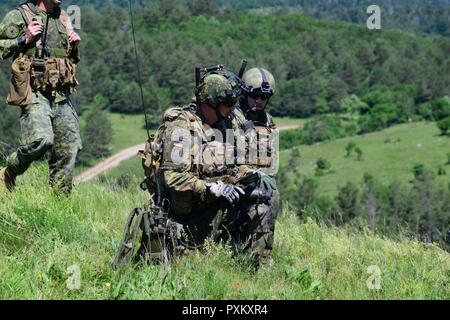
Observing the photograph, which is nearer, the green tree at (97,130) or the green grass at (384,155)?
the green tree at (97,130)

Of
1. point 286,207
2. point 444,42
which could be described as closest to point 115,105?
point 444,42

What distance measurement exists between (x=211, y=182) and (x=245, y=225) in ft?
1.88

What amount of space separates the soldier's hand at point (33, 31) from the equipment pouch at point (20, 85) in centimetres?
24

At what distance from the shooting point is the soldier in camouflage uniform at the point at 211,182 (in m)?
5.57

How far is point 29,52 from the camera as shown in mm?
6938

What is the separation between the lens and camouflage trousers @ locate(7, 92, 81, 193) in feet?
21.8

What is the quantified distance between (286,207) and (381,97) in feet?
440

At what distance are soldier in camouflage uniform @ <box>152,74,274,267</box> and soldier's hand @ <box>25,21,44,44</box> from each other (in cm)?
166

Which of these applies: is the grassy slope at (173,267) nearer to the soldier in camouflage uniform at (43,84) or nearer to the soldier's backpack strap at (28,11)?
the soldier in camouflage uniform at (43,84)

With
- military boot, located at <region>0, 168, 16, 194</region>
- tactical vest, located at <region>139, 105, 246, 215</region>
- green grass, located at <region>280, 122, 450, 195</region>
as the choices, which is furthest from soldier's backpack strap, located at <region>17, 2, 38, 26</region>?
green grass, located at <region>280, 122, 450, 195</region>

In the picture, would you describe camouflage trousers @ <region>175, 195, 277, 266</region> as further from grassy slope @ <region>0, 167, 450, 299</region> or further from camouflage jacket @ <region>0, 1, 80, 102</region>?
camouflage jacket @ <region>0, 1, 80, 102</region>

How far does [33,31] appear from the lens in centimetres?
666

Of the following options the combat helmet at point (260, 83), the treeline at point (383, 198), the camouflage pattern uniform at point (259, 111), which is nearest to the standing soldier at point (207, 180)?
the camouflage pattern uniform at point (259, 111)

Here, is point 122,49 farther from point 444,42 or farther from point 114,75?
point 444,42
